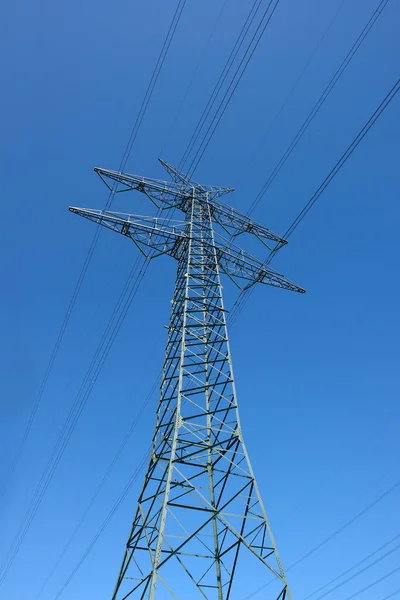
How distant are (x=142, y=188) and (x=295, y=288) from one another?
25.8ft

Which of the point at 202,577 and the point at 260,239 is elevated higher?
the point at 260,239

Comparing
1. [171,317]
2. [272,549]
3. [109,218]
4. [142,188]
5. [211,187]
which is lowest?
[272,549]

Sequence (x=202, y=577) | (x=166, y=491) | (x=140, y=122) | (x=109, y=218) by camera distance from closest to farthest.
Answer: (x=166, y=491) → (x=202, y=577) → (x=109, y=218) → (x=140, y=122)

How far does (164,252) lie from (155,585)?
10935 mm

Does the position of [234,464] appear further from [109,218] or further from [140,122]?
[140,122]

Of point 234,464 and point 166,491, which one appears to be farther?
point 234,464

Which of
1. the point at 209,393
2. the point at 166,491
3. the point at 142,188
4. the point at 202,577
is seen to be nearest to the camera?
the point at 166,491

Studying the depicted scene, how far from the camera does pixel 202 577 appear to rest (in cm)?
902

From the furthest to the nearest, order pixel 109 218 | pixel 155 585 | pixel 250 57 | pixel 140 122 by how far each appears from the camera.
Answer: pixel 140 122 → pixel 109 218 → pixel 250 57 → pixel 155 585

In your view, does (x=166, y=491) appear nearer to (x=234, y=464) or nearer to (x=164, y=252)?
(x=234, y=464)

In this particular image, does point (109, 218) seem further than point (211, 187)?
No

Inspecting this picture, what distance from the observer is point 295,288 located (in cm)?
1630

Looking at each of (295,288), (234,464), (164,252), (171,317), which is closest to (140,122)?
(164,252)

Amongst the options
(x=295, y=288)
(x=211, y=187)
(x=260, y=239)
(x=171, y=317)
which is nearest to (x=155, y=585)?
(x=171, y=317)
